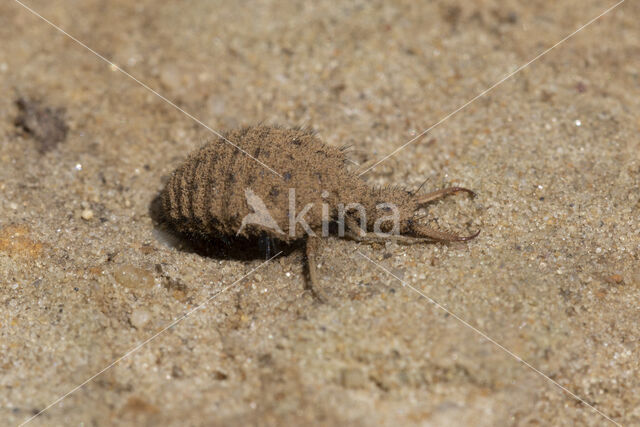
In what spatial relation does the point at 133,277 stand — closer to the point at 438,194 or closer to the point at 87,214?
the point at 87,214

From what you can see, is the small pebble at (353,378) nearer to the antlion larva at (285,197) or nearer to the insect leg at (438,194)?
the antlion larva at (285,197)

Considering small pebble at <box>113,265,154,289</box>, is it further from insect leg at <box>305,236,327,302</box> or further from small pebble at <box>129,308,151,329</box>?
insect leg at <box>305,236,327,302</box>

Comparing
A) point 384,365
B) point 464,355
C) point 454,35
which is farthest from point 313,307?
point 454,35

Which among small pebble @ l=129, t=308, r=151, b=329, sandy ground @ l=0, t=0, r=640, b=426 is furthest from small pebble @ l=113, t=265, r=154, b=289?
small pebble @ l=129, t=308, r=151, b=329

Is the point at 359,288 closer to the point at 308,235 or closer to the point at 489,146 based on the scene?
the point at 308,235

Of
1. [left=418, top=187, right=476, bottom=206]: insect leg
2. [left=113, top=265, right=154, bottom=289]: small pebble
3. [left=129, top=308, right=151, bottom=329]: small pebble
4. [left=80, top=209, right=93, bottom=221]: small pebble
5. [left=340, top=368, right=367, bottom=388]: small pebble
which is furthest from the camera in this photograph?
[left=80, top=209, right=93, bottom=221]: small pebble

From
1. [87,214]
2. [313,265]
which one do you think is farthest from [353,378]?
[87,214]
